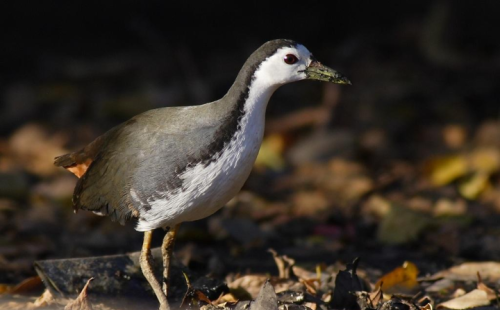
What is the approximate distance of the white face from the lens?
4.43 m

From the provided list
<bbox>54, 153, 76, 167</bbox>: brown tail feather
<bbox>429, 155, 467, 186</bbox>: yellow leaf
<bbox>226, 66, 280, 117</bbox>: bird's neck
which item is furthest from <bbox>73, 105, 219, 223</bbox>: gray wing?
<bbox>429, 155, 467, 186</bbox>: yellow leaf

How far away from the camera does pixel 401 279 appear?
5027 millimetres

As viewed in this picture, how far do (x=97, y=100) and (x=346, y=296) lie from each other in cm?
603

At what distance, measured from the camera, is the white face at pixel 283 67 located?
4.43 meters

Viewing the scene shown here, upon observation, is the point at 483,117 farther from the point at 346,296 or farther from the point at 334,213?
the point at 346,296

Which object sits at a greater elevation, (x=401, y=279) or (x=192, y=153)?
(x=192, y=153)

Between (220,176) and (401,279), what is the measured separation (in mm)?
1436

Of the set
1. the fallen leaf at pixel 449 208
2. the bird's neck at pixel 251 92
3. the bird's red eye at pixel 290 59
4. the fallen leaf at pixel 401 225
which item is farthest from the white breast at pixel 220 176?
the fallen leaf at pixel 449 208

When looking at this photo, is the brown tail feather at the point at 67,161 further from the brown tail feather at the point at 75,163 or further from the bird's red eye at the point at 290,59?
the bird's red eye at the point at 290,59

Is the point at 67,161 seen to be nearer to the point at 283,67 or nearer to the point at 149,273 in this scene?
the point at 149,273

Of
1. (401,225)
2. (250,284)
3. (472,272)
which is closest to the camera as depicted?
(250,284)

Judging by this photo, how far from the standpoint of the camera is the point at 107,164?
15.5ft

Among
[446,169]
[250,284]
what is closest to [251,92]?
[250,284]

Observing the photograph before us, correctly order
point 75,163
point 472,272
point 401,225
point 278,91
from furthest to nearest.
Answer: point 278,91
point 401,225
point 472,272
point 75,163
